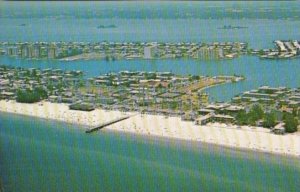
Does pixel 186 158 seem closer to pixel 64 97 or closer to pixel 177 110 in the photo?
pixel 177 110

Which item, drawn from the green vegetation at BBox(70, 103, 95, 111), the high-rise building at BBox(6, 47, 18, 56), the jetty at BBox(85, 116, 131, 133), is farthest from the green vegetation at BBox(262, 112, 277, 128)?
the high-rise building at BBox(6, 47, 18, 56)

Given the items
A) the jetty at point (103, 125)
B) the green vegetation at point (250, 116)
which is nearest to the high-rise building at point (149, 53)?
the jetty at point (103, 125)

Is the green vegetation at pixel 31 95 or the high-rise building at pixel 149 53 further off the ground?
the green vegetation at pixel 31 95

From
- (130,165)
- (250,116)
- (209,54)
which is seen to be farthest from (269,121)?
(209,54)

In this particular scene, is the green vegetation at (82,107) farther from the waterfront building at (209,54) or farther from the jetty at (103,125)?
the waterfront building at (209,54)

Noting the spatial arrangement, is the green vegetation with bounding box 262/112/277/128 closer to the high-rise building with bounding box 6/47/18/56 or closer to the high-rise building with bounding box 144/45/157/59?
the high-rise building with bounding box 144/45/157/59

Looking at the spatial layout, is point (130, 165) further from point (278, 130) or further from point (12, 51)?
point (12, 51)
